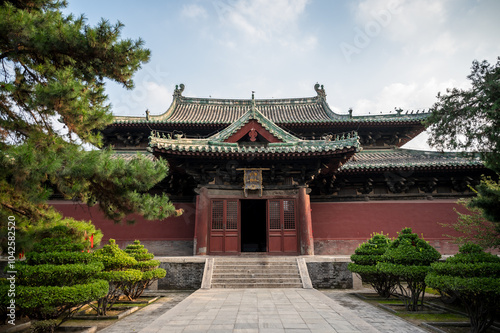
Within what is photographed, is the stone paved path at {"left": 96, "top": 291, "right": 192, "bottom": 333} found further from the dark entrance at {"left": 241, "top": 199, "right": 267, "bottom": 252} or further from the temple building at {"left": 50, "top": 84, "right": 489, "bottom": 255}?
the dark entrance at {"left": 241, "top": 199, "right": 267, "bottom": 252}

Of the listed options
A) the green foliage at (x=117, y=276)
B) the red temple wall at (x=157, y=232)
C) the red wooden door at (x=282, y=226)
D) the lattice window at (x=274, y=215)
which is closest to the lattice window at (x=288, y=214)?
the red wooden door at (x=282, y=226)

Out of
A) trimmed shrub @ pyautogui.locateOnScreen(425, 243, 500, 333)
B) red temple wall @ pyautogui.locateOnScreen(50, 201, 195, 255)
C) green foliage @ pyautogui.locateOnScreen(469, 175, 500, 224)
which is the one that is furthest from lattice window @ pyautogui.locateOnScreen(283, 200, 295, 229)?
green foliage @ pyautogui.locateOnScreen(469, 175, 500, 224)

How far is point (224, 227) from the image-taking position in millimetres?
13672

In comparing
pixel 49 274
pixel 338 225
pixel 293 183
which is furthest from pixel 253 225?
pixel 49 274

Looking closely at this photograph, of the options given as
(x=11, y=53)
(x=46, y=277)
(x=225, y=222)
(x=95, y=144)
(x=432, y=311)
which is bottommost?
(x=432, y=311)

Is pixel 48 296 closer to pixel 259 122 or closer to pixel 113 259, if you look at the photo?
pixel 113 259

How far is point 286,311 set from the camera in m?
7.36

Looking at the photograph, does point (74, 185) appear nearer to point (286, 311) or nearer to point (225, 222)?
point (286, 311)

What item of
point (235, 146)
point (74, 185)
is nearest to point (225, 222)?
point (235, 146)

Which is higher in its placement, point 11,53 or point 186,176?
point 11,53

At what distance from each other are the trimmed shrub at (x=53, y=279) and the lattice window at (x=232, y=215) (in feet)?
25.5

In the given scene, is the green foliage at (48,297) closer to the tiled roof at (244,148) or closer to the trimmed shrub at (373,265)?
the tiled roof at (244,148)

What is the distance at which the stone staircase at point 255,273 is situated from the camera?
11016 millimetres

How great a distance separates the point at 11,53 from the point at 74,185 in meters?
3.00
